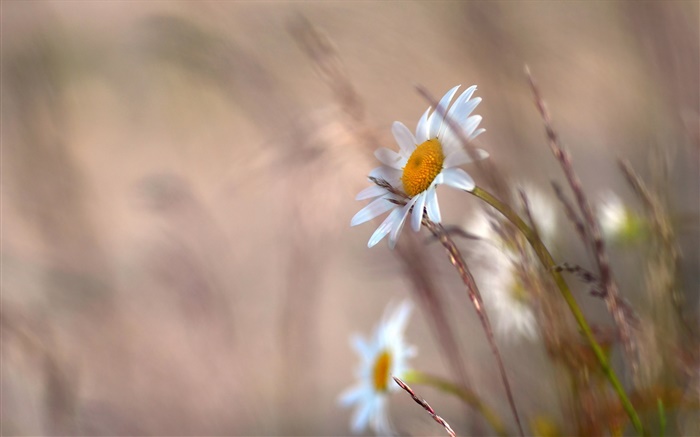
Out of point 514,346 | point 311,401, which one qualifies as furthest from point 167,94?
point 514,346

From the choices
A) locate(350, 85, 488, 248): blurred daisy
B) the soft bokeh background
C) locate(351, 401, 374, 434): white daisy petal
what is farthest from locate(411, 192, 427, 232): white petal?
locate(351, 401, 374, 434): white daisy petal

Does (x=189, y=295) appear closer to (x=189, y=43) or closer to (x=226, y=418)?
(x=226, y=418)

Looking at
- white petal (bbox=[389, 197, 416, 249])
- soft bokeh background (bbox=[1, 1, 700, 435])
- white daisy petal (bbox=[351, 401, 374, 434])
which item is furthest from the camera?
soft bokeh background (bbox=[1, 1, 700, 435])

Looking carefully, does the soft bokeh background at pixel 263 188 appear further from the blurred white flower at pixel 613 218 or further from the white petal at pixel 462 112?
the white petal at pixel 462 112

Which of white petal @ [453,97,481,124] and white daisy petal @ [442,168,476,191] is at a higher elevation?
white petal @ [453,97,481,124]

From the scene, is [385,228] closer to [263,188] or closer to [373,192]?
[373,192]

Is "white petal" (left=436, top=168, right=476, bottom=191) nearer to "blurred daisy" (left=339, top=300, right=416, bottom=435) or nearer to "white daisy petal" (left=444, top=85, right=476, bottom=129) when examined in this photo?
"white daisy petal" (left=444, top=85, right=476, bottom=129)
